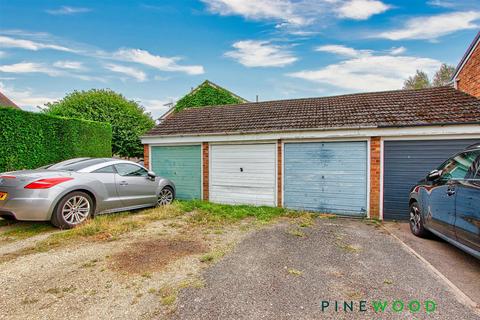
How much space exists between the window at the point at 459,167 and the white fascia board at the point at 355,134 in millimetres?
2115

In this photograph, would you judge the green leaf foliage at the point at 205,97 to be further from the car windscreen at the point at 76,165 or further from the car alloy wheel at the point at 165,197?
the car windscreen at the point at 76,165

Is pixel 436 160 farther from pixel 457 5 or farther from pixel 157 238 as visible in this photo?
pixel 157 238

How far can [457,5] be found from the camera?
729 cm

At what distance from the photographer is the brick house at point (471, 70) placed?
802 centimetres

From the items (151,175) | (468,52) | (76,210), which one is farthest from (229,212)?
(468,52)

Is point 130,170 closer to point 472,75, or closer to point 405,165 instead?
point 405,165

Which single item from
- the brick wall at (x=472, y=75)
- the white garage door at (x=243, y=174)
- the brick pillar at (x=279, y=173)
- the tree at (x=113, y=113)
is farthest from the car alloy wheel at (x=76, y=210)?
the brick wall at (x=472, y=75)

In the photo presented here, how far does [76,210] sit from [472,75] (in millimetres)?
12711

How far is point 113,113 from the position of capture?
1309cm

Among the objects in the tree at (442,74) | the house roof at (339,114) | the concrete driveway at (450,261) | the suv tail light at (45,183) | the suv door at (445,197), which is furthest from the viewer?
the tree at (442,74)

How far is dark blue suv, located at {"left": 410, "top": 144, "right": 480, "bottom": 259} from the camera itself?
9.52 ft

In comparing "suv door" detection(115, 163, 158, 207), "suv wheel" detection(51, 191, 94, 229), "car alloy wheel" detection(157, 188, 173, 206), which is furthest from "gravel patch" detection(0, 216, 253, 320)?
"car alloy wheel" detection(157, 188, 173, 206)

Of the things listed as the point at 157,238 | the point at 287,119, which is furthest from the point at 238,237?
the point at 287,119

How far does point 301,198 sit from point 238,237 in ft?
10.1
